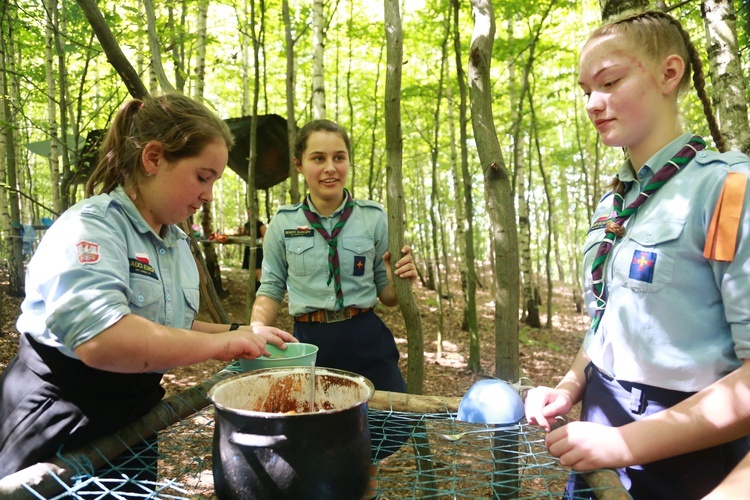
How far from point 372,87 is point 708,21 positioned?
10.4 meters

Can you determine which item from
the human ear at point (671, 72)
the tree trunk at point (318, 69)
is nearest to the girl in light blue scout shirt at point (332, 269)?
the human ear at point (671, 72)

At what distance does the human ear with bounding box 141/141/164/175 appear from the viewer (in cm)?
154

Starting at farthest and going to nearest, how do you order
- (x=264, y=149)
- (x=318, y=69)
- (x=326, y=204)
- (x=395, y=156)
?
1. (x=264, y=149)
2. (x=318, y=69)
3. (x=326, y=204)
4. (x=395, y=156)

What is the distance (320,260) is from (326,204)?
348 mm

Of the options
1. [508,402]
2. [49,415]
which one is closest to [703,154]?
[508,402]

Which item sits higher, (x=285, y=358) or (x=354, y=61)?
(x=354, y=61)

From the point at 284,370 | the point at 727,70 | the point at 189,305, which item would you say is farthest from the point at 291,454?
the point at 727,70

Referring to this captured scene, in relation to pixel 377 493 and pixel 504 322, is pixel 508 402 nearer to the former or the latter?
pixel 377 493

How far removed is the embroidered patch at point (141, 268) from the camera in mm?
1431

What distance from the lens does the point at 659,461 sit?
122 centimetres

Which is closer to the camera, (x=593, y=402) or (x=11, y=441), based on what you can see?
(x=11, y=441)

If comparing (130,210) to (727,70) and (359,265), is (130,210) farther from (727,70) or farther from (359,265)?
(727,70)

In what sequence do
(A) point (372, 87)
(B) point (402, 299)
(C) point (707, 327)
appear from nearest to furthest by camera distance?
1. (C) point (707, 327)
2. (B) point (402, 299)
3. (A) point (372, 87)

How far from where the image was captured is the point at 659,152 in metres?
1.32
